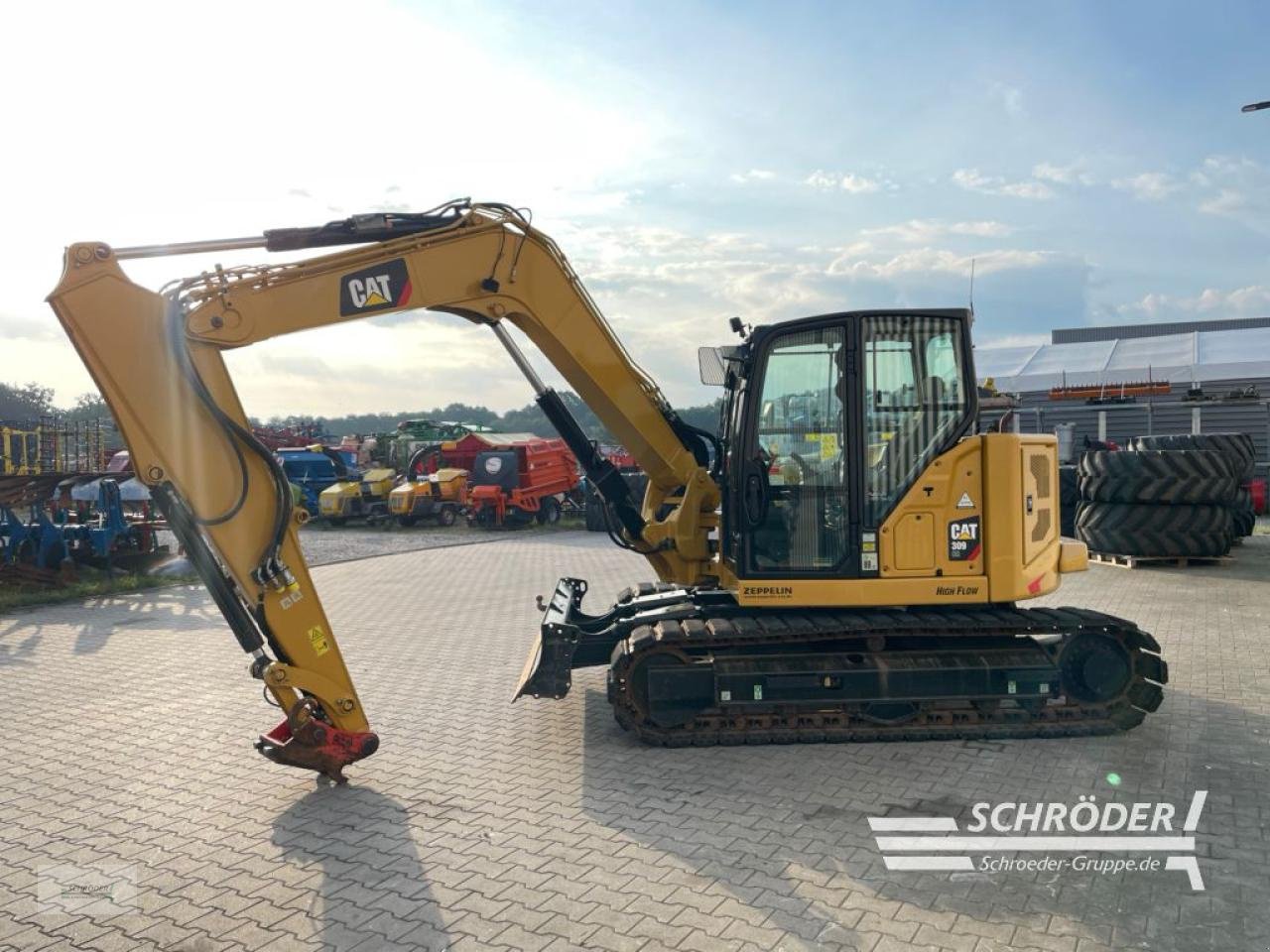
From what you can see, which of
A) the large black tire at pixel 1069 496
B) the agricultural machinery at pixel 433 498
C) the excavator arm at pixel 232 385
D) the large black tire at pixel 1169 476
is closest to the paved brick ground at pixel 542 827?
the excavator arm at pixel 232 385

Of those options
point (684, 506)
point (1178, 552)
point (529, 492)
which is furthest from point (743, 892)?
point (529, 492)

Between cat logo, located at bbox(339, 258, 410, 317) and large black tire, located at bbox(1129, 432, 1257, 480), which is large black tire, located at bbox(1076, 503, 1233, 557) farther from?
cat logo, located at bbox(339, 258, 410, 317)

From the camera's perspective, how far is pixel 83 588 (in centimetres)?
1391

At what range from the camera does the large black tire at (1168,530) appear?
14336mm

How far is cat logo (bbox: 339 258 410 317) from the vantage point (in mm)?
6184

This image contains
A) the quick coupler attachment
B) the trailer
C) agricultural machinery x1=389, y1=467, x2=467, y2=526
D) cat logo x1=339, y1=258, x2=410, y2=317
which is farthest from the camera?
agricultural machinery x1=389, y1=467, x2=467, y2=526

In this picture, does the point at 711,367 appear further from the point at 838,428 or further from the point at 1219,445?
the point at 1219,445

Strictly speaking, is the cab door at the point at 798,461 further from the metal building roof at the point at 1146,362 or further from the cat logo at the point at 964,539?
the metal building roof at the point at 1146,362

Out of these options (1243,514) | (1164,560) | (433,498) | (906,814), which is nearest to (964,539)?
(906,814)

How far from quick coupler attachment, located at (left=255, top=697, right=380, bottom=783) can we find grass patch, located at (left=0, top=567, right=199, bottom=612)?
30.3 ft

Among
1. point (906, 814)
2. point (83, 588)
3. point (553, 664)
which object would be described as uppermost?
point (553, 664)

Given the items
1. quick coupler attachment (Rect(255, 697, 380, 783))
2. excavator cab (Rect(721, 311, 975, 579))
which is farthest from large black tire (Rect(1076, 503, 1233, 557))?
quick coupler attachment (Rect(255, 697, 380, 783))

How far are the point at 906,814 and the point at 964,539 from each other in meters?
2.15

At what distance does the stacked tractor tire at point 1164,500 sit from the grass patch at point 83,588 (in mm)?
14613
